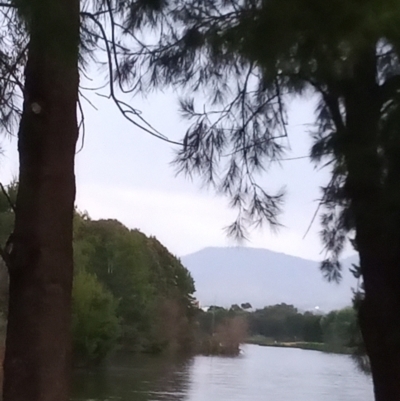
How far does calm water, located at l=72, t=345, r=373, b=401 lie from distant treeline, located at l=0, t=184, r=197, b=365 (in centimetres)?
16

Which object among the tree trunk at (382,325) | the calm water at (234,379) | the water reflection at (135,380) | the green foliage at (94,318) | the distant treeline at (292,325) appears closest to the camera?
the tree trunk at (382,325)

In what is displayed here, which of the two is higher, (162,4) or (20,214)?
(162,4)

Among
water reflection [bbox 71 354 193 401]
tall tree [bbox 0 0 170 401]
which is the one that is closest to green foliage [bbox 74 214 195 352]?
water reflection [bbox 71 354 193 401]

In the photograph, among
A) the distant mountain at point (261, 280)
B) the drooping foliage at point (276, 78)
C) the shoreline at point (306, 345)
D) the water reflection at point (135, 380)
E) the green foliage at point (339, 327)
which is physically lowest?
the water reflection at point (135, 380)

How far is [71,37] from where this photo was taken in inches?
50.8

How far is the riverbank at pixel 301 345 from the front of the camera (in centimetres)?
227

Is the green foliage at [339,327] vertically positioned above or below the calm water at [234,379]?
above

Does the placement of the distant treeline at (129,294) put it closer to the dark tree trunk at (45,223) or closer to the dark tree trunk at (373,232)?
the dark tree trunk at (373,232)

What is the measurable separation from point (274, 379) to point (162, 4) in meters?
2.31

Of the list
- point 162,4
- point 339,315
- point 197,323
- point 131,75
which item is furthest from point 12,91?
point 197,323

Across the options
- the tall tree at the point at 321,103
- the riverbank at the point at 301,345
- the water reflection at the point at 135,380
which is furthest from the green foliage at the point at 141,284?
the tall tree at the point at 321,103

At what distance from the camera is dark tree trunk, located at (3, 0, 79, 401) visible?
132cm

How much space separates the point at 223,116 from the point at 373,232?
58 centimetres

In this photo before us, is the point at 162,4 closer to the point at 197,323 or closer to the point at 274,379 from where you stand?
the point at 197,323
